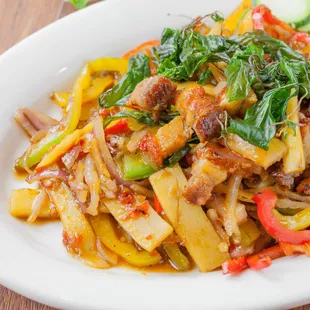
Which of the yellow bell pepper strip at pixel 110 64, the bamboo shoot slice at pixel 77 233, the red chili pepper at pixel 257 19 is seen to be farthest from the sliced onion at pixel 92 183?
the red chili pepper at pixel 257 19

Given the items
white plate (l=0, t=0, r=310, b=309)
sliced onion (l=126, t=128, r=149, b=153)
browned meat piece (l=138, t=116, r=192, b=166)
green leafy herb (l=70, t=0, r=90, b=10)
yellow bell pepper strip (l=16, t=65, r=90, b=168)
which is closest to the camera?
white plate (l=0, t=0, r=310, b=309)

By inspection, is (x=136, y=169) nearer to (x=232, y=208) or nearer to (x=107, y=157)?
(x=107, y=157)

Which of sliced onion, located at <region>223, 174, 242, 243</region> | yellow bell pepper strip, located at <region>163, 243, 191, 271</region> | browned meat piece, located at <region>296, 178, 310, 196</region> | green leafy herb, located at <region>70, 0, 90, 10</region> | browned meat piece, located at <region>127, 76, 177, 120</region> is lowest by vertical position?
browned meat piece, located at <region>296, 178, 310, 196</region>

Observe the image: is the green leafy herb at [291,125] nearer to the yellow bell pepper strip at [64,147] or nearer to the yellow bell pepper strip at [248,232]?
the yellow bell pepper strip at [248,232]

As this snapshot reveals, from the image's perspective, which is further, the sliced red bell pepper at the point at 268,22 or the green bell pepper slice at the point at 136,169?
the sliced red bell pepper at the point at 268,22

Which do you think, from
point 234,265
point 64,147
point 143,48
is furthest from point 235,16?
point 234,265

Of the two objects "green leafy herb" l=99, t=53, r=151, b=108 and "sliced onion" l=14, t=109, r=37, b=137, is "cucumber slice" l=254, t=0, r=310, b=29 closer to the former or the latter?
"green leafy herb" l=99, t=53, r=151, b=108

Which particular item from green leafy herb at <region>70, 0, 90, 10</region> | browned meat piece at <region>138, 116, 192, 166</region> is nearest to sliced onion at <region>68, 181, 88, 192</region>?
browned meat piece at <region>138, 116, 192, 166</region>
